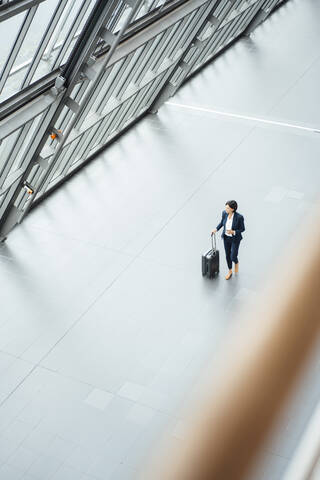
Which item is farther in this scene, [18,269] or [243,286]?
[18,269]

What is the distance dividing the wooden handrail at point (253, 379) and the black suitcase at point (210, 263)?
10.6 meters

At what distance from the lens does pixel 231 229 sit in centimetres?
1131

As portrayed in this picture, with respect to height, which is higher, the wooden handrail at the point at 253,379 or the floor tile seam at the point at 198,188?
the wooden handrail at the point at 253,379

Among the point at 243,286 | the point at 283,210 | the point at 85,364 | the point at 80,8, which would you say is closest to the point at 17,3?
the point at 80,8

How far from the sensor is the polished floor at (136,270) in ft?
29.4

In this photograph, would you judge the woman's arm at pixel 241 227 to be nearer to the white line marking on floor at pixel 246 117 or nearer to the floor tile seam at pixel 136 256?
the floor tile seam at pixel 136 256

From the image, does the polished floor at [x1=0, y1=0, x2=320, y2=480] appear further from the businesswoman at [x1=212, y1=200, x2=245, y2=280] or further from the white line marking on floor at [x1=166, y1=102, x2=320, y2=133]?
the businesswoman at [x1=212, y1=200, x2=245, y2=280]

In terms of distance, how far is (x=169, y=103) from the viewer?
19.3m

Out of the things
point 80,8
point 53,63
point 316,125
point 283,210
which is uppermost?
point 80,8

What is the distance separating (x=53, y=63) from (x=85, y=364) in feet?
15.4

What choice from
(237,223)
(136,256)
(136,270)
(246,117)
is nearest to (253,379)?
(237,223)

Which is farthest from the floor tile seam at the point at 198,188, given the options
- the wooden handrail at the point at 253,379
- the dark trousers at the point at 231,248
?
the wooden handrail at the point at 253,379

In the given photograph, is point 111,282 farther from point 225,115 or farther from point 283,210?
point 225,115

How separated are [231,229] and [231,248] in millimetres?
491
